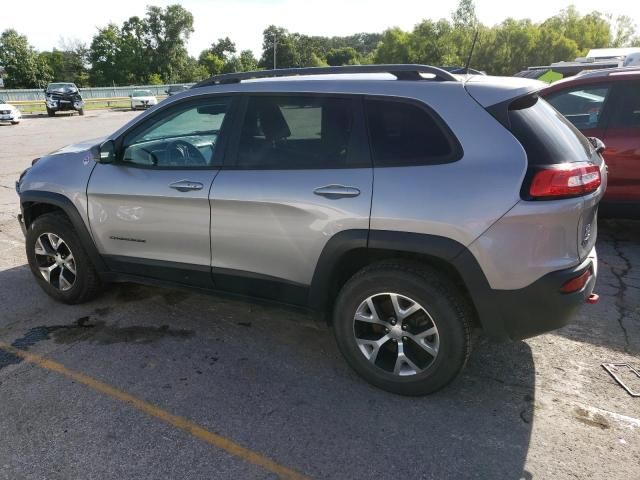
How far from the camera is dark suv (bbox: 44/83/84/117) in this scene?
27.4 metres

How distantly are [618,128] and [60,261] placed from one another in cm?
531

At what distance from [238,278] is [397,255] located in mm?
1068

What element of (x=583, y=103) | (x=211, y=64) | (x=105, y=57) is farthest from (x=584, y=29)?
(x=583, y=103)

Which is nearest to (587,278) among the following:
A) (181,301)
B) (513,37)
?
(181,301)

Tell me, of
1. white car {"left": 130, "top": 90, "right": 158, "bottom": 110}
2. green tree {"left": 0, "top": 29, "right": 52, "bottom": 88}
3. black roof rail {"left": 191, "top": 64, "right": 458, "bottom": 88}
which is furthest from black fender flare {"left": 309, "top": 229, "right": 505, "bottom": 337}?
green tree {"left": 0, "top": 29, "right": 52, "bottom": 88}

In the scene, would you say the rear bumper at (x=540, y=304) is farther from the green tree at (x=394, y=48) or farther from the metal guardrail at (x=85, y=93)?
the green tree at (x=394, y=48)

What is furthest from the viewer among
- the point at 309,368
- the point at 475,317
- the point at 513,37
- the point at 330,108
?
the point at 513,37

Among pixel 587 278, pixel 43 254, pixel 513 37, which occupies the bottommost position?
pixel 43 254

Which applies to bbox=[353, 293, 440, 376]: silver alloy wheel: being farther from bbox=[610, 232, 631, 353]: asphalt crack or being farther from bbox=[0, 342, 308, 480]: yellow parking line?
bbox=[610, 232, 631, 353]: asphalt crack

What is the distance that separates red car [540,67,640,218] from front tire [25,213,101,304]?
14.5 ft

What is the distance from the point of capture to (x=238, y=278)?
10.2 ft

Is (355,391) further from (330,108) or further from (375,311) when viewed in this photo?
(330,108)

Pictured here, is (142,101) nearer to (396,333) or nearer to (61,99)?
(61,99)

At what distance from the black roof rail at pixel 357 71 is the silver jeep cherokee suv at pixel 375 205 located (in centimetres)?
1
